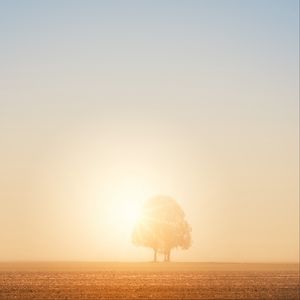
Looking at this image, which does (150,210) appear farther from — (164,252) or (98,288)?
(98,288)

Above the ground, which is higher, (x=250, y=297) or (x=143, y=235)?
(x=143, y=235)

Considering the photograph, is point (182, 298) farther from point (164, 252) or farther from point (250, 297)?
point (164, 252)

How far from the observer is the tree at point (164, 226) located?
18600 centimetres

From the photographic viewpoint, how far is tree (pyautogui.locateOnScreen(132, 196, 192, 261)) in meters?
186

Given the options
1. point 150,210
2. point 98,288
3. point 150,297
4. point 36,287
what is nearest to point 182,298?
point 150,297

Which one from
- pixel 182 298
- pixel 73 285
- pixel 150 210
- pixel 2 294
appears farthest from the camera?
pixel 150 210

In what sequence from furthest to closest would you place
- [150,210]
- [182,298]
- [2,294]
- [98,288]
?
[150,210] < [98,288] < [2,294] < [182,298]

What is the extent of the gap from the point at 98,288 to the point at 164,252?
4936 inches

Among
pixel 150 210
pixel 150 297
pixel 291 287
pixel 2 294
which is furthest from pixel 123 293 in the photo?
pixel 150 210

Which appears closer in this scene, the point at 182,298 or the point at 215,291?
the point at 182,298

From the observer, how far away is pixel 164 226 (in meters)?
186

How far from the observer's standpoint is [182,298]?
54.7 m

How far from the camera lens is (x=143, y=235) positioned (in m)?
190

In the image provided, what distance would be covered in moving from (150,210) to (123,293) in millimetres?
127947
